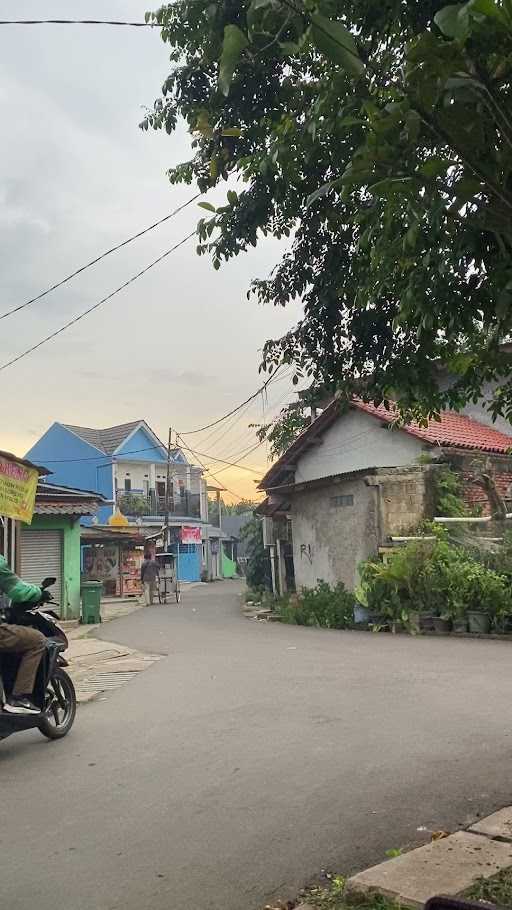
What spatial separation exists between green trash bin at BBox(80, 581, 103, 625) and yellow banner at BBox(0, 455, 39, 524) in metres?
11.7

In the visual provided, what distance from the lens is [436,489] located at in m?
19.5

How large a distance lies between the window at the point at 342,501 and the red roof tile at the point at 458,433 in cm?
221

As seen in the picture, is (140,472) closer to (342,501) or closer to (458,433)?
(342,501)

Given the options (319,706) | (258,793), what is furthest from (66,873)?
(319,706)

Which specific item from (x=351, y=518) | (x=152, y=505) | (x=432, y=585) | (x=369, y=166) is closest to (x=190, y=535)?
(x=152, y=505)

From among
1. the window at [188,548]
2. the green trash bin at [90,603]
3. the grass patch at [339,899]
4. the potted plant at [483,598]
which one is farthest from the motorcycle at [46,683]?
the window at [188,548]

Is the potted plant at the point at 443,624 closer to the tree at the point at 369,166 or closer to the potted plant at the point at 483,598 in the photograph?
the potted plant at the point at 483,598

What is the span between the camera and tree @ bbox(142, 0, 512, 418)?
301cm

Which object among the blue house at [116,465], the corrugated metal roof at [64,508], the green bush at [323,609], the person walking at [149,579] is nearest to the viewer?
the green bush at [323,609]

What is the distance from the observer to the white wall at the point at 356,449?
22.0m

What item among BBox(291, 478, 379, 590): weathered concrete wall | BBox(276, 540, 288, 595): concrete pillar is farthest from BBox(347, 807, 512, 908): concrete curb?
BBox(276, 540, 288, 595): concrete pillar

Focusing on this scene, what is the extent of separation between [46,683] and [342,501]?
48.8 ft

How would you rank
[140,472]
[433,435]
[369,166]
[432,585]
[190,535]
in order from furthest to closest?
[190,535], [140,472], [433,435], [432,585], [369,166]

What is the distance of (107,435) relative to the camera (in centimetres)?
5022
